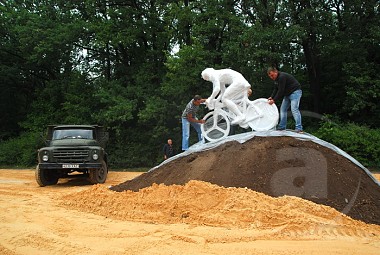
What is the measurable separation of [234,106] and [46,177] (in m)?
7.22

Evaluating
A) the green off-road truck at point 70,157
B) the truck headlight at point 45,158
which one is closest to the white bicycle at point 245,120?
the green off-road truck at point 70,157

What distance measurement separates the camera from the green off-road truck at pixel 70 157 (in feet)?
42.4

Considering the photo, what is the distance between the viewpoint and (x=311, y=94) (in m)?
23.4

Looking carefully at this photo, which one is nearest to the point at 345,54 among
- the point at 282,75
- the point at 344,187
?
the point at 282,75

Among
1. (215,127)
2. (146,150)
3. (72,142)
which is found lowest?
(146,150)

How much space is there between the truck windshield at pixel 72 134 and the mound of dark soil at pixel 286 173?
4.66m

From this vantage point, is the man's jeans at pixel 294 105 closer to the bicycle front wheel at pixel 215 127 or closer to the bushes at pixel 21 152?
the bicycle front wheel at pixel 215 127

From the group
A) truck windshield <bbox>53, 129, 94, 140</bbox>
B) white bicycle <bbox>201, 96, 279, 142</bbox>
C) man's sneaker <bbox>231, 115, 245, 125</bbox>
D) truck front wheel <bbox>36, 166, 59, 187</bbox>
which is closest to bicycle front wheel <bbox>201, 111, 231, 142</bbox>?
white bicycle <bbox>201, 96, 279, 142</bbox>

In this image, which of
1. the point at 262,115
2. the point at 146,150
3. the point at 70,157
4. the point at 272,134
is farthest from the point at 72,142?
the point at 146,150

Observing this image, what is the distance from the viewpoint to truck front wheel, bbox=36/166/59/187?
13094 millimetres

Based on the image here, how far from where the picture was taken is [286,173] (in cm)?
821

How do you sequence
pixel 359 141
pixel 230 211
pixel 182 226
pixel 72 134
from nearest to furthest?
pixel 182 226 → pixel 230 211 → pixel 72 134 → pixel 359 141

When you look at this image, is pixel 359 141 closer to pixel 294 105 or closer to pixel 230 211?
pixel 294 105

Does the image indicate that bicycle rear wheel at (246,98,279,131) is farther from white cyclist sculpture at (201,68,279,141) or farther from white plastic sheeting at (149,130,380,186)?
white plastic sheeting at (149,130,380,186)
